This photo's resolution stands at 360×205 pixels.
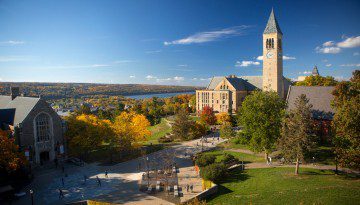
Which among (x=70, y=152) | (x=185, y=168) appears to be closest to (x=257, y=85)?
(x=185, y=168)

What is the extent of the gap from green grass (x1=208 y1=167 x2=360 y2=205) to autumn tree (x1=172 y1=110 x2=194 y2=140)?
23.8 m

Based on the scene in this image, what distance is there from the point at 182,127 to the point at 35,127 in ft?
88.5

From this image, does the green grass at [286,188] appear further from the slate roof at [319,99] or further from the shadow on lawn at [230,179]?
the slate roof at [319,99]

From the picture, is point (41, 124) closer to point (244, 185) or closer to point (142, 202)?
point (142, 202)

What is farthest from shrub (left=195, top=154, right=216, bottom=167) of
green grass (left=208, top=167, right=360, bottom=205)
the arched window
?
the arched window

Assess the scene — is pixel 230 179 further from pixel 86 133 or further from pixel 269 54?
pixel 269 54

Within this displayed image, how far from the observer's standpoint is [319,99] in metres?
45.0

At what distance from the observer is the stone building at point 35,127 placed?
39750mm

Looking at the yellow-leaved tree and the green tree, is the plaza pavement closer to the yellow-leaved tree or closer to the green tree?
the yellow-leaved tree

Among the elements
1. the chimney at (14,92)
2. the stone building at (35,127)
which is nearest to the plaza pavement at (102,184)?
the stone building at (35,127)

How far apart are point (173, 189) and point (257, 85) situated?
6093cm

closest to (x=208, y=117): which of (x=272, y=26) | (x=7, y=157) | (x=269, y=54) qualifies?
(x=269, y=54)

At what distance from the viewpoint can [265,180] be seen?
2873 cm

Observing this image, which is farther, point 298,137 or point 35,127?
point 35,127
